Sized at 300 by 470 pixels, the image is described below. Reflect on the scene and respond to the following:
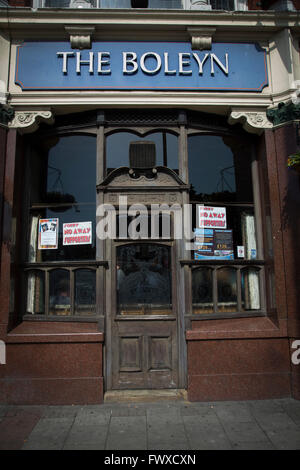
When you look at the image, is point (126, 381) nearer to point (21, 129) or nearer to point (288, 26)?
point (21, 129)

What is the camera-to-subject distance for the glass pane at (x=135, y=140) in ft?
18.2

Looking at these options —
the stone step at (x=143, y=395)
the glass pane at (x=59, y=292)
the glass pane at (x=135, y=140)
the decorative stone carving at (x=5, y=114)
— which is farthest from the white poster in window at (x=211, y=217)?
the decorative stone carving at (x=5, y=114)

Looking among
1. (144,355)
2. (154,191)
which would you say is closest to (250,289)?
(144,355)

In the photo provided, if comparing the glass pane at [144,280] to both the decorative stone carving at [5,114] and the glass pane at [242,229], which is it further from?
the decorative stone carving at [5,114]

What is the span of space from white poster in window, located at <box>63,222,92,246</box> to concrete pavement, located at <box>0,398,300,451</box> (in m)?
2.45

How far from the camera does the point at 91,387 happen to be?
4.77 meters

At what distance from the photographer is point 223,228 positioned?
5535 mm

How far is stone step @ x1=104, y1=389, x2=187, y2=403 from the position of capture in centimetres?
480

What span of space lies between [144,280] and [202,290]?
3.14 feet

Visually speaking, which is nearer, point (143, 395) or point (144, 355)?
point (143, 395)

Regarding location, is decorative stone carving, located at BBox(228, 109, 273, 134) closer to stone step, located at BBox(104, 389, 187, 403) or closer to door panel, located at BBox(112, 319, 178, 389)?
door panel, located at BBox(112, 319, 178, 389)

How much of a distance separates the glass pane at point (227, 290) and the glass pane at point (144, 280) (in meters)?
0.84

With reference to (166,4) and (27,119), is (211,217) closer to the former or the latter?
(27,119)

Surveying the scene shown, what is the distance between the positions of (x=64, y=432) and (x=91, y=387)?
0.88m
